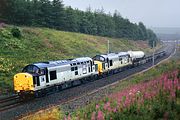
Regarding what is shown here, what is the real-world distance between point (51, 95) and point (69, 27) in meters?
79.7

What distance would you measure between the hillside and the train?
6.14 m

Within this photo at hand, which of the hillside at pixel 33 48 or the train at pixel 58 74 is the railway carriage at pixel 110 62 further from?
the hillside at pixel 33 48

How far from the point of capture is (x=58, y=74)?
38375mm

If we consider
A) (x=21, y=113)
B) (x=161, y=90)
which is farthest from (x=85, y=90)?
(x=161, y=90)

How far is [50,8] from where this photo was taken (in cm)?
9700

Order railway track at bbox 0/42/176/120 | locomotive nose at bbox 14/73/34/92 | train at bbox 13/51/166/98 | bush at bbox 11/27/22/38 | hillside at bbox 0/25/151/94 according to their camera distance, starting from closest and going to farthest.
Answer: railway track at bbox 0/42/176/120
locomotive nose at bbox 14/73/34/92
train at bbox 13/51/166/98
hillside at bbox 0/25/151/94
bush at bbox 11/27/22/38

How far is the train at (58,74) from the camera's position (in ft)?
111

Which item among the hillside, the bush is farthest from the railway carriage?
the bush

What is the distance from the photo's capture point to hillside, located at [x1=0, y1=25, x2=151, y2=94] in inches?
1855

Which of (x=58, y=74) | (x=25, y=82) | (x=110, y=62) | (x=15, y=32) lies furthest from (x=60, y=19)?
(x=25, y=82)

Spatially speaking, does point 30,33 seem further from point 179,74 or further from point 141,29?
point 141,29

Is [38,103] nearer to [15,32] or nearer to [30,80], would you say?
[30,80]

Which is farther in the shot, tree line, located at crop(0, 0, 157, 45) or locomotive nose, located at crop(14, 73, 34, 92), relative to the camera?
tree line, located at crop(0, 0, 157, 45)

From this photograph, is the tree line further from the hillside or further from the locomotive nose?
the locomotive nose
